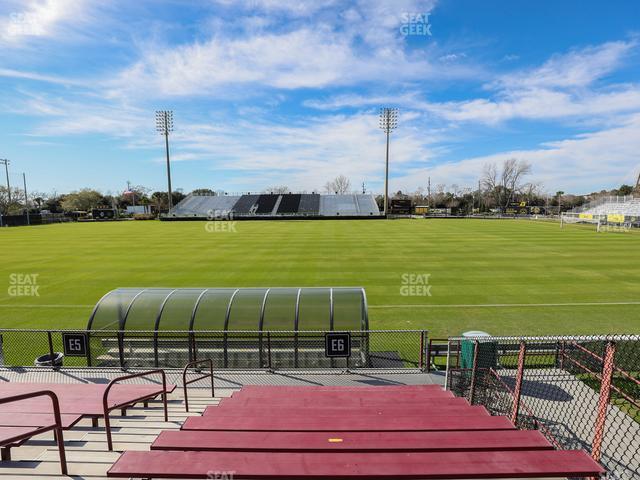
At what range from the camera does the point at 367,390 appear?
708 cm

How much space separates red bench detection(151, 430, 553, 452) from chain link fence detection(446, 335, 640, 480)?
4.98ft

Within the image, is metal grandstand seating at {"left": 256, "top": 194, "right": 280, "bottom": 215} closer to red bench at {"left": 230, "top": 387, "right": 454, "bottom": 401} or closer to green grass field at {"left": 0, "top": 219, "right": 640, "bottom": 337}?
green grass field at {"left": 0, "top": 219, "right": 640, "bottom": 337}

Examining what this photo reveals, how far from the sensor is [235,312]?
1173cm

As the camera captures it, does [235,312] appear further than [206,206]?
No

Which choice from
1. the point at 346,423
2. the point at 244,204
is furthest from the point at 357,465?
the point at 244,204

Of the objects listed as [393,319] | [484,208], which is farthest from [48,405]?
[484,208]

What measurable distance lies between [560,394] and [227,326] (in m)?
9.15

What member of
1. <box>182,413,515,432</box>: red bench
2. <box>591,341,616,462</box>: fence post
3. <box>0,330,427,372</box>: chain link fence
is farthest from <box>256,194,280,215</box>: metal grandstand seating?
<box>591,341,616,462</box>: fence post

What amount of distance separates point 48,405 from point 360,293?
27.6ft

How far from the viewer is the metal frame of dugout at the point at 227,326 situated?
11.2 m

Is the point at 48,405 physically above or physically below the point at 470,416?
below

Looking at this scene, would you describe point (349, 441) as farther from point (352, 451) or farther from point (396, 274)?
point (396, 274)

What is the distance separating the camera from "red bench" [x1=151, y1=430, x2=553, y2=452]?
3.58 m

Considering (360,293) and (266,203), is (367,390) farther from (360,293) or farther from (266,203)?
(266,203)
